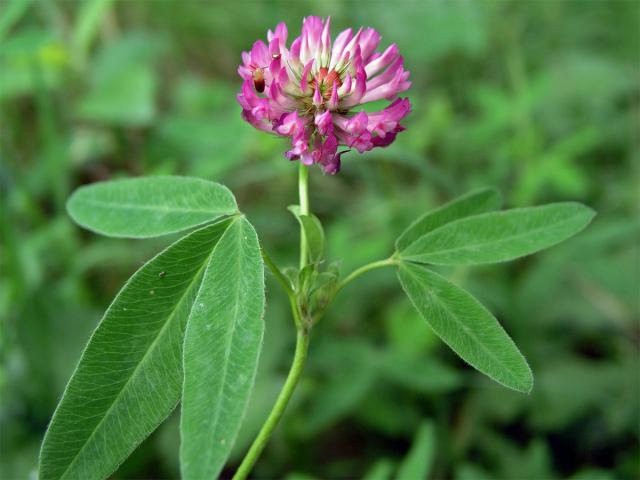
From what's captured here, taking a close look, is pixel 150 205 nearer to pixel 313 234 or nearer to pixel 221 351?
pixel 313 234

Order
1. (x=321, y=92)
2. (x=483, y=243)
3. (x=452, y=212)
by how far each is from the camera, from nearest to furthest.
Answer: (x=321, y=92) → (x=483, y=243) → (x=452, y=212)

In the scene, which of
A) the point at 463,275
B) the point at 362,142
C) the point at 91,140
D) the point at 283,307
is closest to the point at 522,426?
the point at 463,275

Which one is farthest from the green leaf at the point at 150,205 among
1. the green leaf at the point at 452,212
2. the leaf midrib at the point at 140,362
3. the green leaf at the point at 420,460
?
the green leaf at the point at 420,460

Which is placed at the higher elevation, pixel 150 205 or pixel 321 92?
pixel 321 92

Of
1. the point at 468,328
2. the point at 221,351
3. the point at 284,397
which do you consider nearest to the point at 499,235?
the point at 468,328

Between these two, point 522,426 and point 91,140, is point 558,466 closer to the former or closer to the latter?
point 522,426

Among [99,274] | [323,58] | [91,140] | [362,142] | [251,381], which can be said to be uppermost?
[323,58]

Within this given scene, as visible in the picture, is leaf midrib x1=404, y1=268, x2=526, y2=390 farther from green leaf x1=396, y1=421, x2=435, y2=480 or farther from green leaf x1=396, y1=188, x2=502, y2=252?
green leaf x1=396, y1=421, x2=435, y2=480
